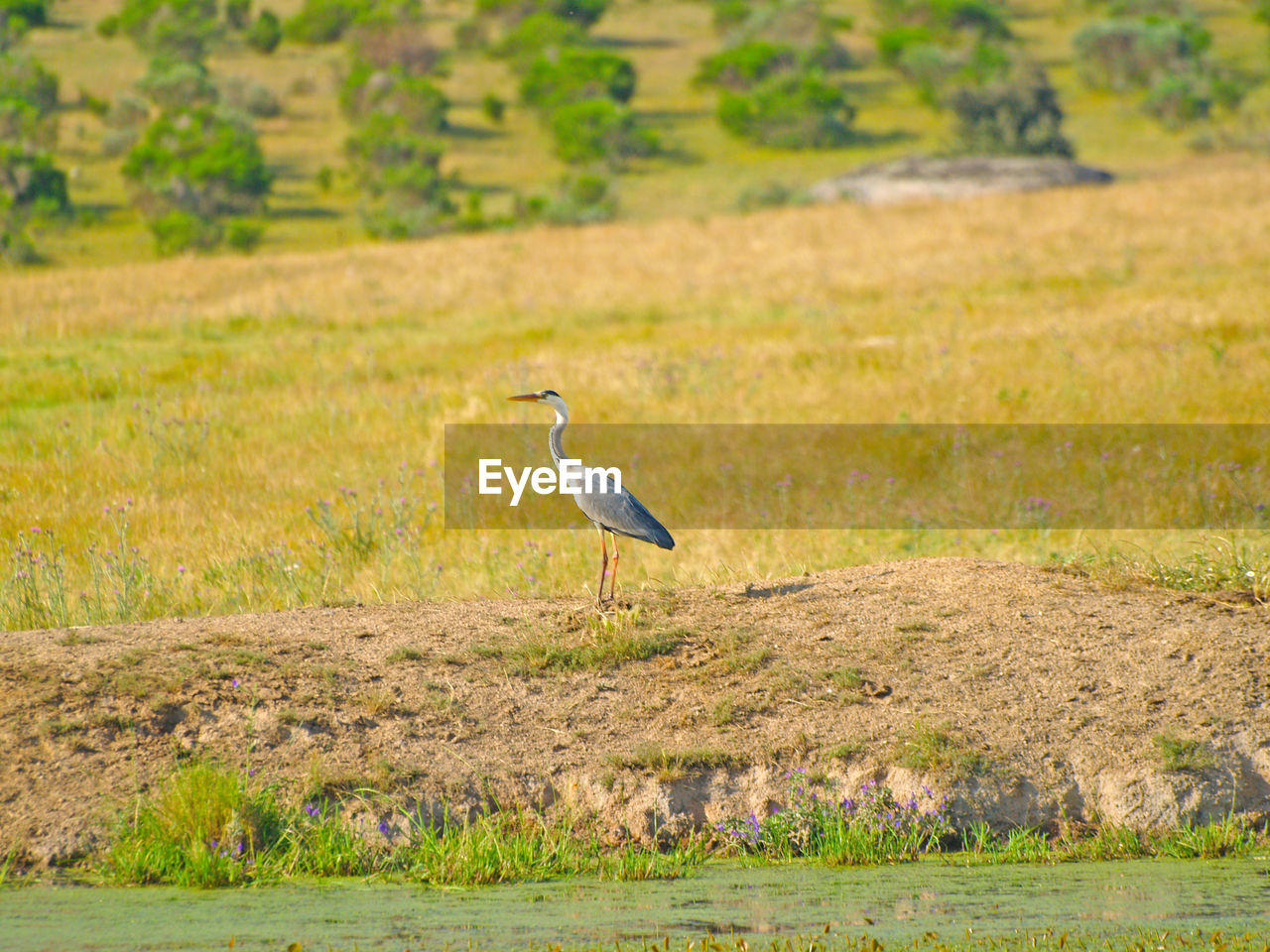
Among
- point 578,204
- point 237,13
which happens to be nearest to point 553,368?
point 578,204

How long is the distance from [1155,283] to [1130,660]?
18.1m

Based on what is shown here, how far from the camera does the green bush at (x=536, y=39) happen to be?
7331cm

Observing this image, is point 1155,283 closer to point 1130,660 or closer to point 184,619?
point 1130,660

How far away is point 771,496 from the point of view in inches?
494

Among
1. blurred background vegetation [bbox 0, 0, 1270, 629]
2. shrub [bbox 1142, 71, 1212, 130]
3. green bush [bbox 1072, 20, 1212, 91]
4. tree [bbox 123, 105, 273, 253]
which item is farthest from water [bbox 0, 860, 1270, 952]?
green bush [bbox 1072, 20, 1212, 91]

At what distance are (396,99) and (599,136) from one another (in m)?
11.1

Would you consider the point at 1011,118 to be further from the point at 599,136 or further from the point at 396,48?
the point at 396,48

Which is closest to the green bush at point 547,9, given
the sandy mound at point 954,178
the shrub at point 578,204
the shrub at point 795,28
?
the shrub at point 795,28

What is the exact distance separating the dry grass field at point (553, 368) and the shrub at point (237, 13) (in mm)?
54786

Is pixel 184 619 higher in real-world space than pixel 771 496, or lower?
lower

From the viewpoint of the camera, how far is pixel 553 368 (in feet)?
60.3

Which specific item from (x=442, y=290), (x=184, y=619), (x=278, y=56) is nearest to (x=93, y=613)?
(x=184, y=619)

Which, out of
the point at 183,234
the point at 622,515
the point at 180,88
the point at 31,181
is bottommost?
the point at 622,515

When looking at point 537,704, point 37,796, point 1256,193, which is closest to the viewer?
point 37,796
